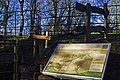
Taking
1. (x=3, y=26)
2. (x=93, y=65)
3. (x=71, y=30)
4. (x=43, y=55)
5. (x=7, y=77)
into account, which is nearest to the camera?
(x=93, y=65)

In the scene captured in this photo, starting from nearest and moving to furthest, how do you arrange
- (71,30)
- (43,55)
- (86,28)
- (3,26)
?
(43,55) → (86,28) → (71,30) → (3,26)

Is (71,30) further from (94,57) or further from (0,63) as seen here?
(94,57)

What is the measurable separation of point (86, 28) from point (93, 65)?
9.98ft

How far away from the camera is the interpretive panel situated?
21.2 feet

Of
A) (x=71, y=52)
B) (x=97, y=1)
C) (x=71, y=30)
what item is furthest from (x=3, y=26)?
(x=71, y=52)

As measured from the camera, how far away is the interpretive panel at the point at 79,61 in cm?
645

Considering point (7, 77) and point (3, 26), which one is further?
point (3, 26)

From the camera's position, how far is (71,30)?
14.2 metres

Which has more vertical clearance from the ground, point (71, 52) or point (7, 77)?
point (71, 52)

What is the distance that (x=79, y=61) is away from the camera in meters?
6.93

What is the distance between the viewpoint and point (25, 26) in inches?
647

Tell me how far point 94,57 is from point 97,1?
14.0m

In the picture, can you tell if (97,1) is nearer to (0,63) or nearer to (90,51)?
(0,63)

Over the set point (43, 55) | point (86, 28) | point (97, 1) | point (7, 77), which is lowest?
point (7, 77)
